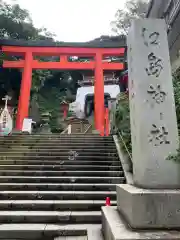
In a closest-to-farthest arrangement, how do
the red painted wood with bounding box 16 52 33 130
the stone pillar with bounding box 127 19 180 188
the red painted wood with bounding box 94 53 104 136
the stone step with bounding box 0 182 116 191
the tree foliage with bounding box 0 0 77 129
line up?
the stone pillar with bounding box 127 19 180 188 → the stone step with bounding box 0 182 116 191 → the red painted wood with bounding box 16 52 33 130 → the red painted wood with bounding box 94 53 104 136 → the tree foliage with bounding box 0 0 77 129

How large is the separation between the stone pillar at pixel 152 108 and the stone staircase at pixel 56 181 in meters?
1.74

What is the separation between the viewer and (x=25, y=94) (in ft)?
44.7

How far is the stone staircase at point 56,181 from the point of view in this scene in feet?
13.4

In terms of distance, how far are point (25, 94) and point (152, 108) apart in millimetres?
11770

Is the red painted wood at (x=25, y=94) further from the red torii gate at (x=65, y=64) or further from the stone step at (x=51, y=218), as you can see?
the stone step at (x=51, y=218)

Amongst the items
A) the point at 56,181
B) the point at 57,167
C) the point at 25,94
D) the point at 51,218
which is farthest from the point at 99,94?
the point at 51,218

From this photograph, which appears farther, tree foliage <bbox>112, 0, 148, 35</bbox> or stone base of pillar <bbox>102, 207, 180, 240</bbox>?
tree foliage <bbox>112, 0, 148, 35</bbox>

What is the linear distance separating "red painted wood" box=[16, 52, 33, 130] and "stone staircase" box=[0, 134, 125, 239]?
4.43 meters

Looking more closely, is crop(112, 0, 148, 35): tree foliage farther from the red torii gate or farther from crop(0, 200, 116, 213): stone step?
crop(0, 200, 116, 213): stone step

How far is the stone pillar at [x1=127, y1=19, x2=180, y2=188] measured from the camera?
2.69m

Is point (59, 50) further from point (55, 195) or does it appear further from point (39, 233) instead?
point (39, 233)

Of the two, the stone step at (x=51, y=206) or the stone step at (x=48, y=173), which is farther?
the stone step at (x=48, y=173)

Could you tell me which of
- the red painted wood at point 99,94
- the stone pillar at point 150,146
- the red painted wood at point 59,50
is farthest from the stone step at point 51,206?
the red painted wood at point 59,50

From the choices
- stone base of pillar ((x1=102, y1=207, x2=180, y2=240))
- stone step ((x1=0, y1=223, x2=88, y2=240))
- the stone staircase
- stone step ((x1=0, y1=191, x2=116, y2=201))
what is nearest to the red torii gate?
the stone staircase
